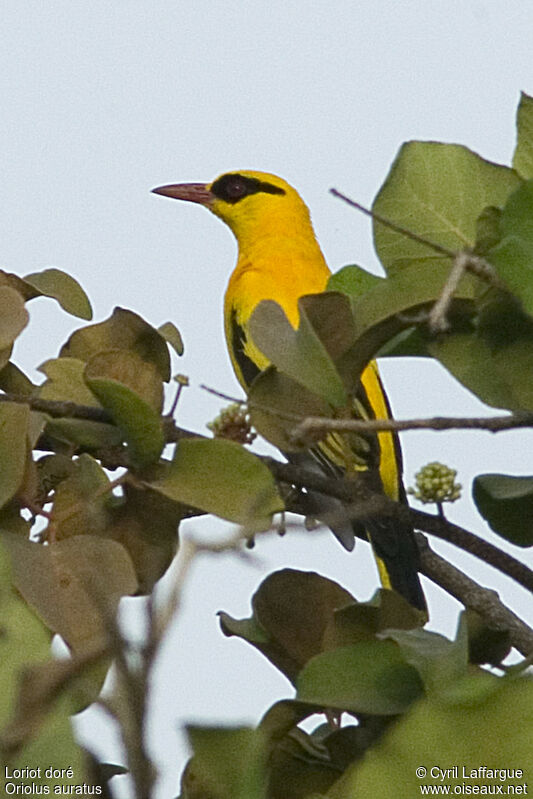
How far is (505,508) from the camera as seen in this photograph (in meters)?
1.66

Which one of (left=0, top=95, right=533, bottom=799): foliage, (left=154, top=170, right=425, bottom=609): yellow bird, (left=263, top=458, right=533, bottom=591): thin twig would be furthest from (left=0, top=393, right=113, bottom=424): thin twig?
A: (left=154, top=170, right=425, bottom=609): yellow bird

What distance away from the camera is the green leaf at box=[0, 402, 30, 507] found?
151 centimetres

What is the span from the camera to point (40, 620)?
1385 mm

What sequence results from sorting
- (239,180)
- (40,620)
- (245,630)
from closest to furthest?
(40,620) < (245,630) < (239,180)

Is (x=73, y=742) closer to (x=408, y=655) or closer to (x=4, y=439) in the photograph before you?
(x=408, y=655)

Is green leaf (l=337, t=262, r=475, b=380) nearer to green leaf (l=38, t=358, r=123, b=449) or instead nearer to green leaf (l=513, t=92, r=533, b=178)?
green leaf (l=513, t=92, r=533, b=178)

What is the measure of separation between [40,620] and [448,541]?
62cm

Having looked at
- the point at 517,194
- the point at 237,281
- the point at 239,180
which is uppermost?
the point at 517,194

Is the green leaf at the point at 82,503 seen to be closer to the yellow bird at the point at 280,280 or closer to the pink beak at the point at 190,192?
the yellow bird at the point at 280,280

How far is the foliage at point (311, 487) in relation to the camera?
1.19m

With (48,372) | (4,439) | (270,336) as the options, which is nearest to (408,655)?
(270,336)

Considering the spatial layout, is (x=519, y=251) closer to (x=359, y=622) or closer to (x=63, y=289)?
(x=359, y=622)

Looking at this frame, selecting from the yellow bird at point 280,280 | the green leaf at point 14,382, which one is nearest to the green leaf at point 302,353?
the green leaf at point 14,382

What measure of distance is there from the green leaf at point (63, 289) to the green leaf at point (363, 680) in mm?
850
